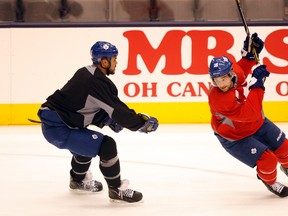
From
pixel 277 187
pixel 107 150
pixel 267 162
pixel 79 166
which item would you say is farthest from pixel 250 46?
pixel 79 166

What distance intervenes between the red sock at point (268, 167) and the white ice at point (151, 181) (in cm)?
12

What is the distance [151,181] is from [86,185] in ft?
1.79

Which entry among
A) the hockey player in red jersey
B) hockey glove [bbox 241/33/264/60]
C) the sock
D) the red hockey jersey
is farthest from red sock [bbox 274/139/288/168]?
the sock

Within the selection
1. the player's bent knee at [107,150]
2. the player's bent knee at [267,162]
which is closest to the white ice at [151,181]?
the player's bent knee at [267,162]

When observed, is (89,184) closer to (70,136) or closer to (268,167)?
(70,136)

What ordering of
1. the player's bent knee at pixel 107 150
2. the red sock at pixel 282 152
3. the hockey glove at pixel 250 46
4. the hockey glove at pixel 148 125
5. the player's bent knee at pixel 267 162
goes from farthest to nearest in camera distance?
the hockey glove at pixel 250 46 < the red sock at pixel 282 152 < the player's bent knee at pixel 267 162 < the player's bent knee at pixel 107 150 < the hockey glove at pixel 148 125

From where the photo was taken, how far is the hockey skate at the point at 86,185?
472cm

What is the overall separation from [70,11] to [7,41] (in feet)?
2.93

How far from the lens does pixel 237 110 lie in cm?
438

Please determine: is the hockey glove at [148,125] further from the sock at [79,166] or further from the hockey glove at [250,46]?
the hockey glove at [250,46]

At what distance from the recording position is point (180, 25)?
27.8ft

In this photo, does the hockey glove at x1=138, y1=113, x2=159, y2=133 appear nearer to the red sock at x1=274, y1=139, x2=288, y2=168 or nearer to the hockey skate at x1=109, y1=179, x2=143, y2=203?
the hockey skate at x1=109, y1=179, x2=143, y2=203

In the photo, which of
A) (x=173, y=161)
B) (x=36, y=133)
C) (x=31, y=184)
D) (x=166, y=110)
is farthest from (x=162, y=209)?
(x=166, y=110)

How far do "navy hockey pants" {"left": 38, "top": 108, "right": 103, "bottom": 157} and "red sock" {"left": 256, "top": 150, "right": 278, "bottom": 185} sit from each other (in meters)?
0.97
